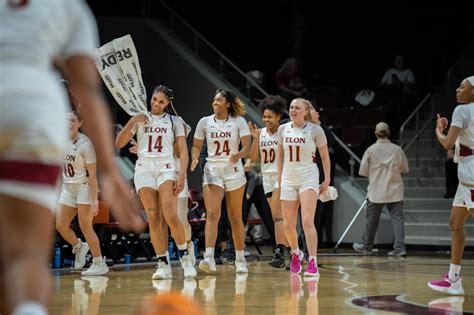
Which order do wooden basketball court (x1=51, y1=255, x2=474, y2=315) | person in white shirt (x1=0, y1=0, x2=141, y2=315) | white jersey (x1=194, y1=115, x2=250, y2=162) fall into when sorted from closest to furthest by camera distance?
person in white shirt (x1=0, y1=0, x2=141, y2=315), wooden basketball court (x1=51, y1=255, x2=474, y2=315), white jersey (x1=194, y1=115, x2=250, y2=162)

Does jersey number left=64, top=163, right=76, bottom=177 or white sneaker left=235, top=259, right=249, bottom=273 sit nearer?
white sneaker left=235, top=259, right=249, bottom=273

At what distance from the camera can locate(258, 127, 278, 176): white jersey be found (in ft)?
41.7

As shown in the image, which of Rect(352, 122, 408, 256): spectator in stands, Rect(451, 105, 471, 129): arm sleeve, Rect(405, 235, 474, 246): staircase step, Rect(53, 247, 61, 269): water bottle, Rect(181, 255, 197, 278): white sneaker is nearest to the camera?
Rect(451, 105, 471, 129): arm sleeve

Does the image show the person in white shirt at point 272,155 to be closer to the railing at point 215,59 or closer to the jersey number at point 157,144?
the jersey number at point 157,144

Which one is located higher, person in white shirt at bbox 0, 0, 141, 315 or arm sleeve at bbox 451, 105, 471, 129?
arm sleeve at bbox 451, 105, 471, 129

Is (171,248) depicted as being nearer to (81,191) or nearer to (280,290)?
(81,191)

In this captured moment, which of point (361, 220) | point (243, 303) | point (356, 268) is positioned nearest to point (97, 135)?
point (243, 303)

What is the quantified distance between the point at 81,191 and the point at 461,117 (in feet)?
16.4

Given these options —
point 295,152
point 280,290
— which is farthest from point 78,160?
point 280,290

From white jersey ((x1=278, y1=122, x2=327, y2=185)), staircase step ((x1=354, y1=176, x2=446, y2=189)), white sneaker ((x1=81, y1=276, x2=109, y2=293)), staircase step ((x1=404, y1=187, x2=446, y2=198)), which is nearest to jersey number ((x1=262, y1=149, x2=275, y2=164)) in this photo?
white jersey ((x1=278, y1=122, x2=327, y2=185))

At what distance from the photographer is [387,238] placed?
17391 millimetres

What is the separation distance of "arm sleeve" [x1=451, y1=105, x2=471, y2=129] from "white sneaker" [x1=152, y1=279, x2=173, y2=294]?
312cm

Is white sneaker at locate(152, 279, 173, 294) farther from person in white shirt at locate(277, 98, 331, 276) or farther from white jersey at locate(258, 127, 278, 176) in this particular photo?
white jersey at locate(258, 127, 278, 176)

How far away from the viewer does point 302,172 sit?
11141mm
